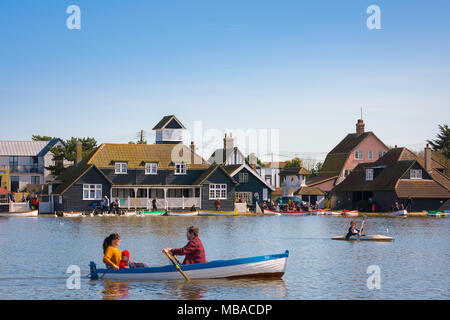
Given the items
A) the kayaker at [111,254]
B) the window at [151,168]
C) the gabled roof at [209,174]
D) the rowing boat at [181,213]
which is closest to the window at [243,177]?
the gabled roof at [209,174]

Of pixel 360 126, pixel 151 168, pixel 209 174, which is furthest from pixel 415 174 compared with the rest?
pixel 151 168

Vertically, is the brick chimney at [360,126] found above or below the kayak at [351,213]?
above

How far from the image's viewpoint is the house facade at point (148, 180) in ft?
249

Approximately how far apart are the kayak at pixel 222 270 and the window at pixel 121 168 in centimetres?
5409

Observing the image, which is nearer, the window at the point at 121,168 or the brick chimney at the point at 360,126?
the window at the point at 121,168

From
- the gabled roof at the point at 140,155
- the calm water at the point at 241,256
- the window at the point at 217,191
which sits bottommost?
the calm water at the point at 241,256

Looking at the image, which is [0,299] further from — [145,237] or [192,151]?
[192,151]

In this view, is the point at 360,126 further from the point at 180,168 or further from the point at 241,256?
the point at 241,256

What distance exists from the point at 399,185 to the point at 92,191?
3572 cm

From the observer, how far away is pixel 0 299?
21.9 m

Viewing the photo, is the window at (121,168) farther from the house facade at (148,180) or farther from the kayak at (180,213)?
the kayak at (180,213)

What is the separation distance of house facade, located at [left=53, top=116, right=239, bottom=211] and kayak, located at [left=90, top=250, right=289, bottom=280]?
170ft

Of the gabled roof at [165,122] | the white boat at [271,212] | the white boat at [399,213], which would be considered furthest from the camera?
the gabled roof at [165,122]

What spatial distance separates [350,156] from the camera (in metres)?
102
